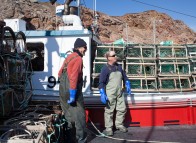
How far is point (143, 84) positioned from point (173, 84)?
80 cm

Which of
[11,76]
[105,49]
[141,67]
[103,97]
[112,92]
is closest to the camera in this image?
[11,76]

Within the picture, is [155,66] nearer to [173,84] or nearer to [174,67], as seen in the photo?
[174,67]

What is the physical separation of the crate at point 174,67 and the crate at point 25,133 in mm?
3979

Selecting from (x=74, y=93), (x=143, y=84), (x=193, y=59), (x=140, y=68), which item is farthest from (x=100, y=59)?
(x=74, y=93)

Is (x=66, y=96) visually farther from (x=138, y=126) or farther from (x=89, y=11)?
(x=89, y=11)

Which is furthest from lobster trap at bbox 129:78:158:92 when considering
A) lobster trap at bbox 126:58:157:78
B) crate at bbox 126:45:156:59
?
crate at bbox 126:45:156:59

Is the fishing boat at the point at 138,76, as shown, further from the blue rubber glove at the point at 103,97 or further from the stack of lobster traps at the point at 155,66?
the blue rubber glove at the point at 103,97

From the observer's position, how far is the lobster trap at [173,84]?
7.20 metres

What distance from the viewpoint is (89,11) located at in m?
33.2

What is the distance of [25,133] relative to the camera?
440 cm

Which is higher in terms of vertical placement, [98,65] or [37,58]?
[37,58]

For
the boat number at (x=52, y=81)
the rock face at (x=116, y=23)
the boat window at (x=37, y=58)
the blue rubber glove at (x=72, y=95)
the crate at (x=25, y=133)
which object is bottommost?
the crate at (x=25, y=133)

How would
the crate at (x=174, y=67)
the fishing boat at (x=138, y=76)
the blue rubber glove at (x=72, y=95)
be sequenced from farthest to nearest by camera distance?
the crate at (x=174, y=67) < the fishing boat at (x=138, y=76) < the blue rubber glove at (x=72, y=95)

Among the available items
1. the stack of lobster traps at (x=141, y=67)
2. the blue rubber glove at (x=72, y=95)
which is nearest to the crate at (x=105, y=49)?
the stack of lobster traps at (x=141, y=67)
